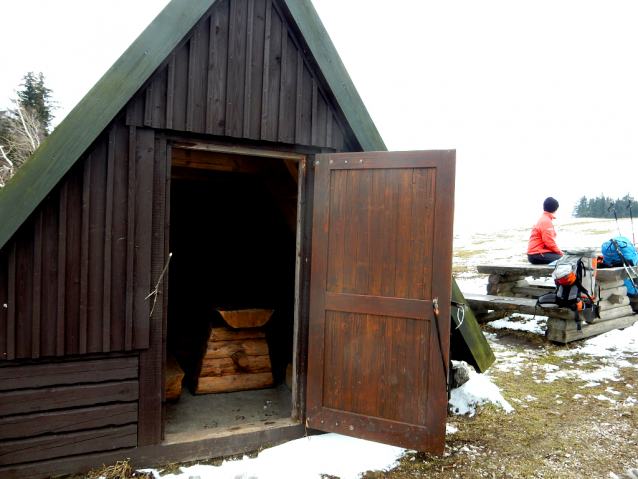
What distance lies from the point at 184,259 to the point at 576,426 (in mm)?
5766

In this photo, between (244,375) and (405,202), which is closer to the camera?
(405,202)

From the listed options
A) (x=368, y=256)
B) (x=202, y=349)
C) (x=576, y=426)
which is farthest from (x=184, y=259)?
(x=576, y=426)

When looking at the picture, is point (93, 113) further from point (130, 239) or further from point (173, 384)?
point (173, 384)

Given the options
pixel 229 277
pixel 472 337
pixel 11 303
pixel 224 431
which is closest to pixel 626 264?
pixel 472 337

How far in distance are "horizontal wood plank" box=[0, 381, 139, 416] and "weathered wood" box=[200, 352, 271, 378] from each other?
1906mm

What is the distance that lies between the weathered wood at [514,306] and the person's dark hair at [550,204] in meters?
1.73

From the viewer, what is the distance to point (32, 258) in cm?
310

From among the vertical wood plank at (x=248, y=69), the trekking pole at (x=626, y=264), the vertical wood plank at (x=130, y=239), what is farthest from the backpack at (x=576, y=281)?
the vertical wood plank at (x=130, y=239)

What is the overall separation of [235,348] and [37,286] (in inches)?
110

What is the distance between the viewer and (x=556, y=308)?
280 inches

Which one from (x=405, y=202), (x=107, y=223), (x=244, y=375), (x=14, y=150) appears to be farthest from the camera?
(x=14, y=150)

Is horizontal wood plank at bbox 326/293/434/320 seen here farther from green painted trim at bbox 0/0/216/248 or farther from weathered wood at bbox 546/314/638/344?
weathered wood at bbox 546/314/638/344

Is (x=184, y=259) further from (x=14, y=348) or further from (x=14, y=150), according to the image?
(x=14, y=150)

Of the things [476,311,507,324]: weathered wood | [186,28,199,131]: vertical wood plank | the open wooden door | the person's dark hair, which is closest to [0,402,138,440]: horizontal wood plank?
the open wooden door
